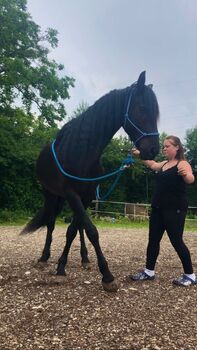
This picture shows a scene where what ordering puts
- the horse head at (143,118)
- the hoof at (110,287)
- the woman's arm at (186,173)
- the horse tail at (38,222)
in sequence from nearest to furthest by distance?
1. the hoof at (110,287)
2. the horse head at (143,118)
3. the woman's arm at (186,173)
4. the horse tail at (38,222)

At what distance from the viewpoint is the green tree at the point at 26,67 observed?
72.4 feet

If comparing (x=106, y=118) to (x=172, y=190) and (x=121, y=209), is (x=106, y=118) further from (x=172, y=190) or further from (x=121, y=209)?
(x=121, y=209)

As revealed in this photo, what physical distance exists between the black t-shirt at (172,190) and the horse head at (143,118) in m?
0.48

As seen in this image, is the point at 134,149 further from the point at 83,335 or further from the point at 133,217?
the point at 133,217

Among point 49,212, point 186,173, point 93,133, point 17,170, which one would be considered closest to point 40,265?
point 49,212

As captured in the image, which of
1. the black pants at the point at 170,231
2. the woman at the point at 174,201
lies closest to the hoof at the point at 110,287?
the woman at the point at 174,201

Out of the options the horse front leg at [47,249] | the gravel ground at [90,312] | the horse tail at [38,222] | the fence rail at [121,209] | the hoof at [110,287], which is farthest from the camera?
the fence rail at [121,209]

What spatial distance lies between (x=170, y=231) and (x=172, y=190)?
558mm

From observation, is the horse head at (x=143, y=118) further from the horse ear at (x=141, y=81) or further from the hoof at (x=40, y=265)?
the hoof at (x=40, y=265)

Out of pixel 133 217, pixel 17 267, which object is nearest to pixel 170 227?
pixel 17 267

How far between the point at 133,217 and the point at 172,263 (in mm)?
15335

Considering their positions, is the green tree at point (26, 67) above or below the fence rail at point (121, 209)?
above

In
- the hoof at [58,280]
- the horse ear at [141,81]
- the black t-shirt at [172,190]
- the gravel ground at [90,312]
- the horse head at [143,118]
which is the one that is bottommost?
the gravel ground at [90,312]

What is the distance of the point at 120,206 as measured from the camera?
81.0 ft
